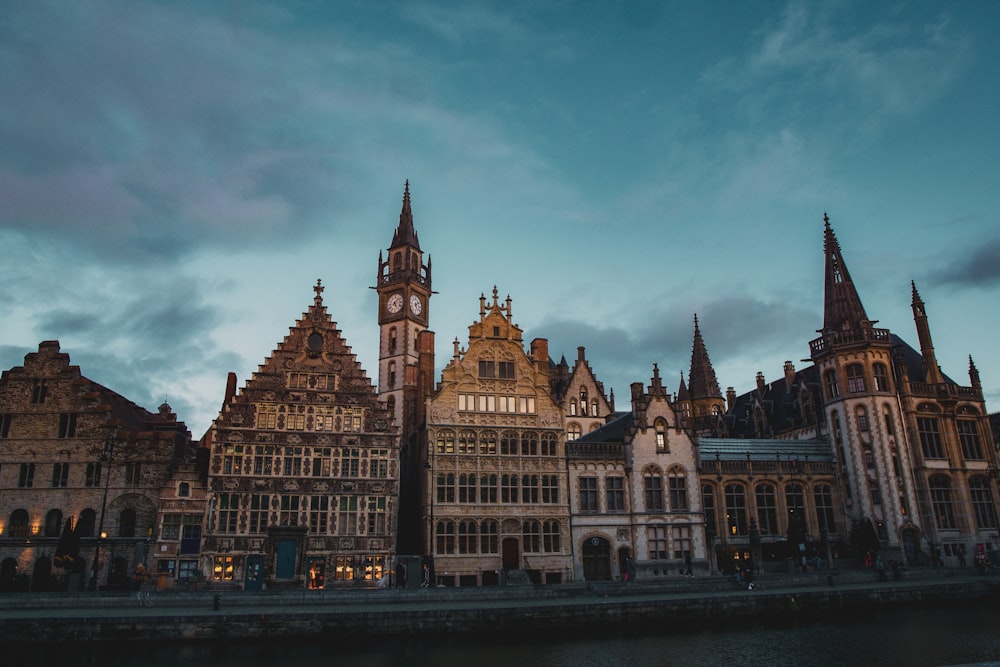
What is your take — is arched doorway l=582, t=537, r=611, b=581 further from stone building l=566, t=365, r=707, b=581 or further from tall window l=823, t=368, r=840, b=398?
tall window l=823, t=368, r=840, b=398

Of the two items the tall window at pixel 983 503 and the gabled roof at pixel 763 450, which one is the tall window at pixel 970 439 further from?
the gabled roof at pixel 763 450

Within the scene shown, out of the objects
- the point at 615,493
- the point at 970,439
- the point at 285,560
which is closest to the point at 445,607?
the point at 285,560

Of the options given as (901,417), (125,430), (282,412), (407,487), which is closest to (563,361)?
(407,487)

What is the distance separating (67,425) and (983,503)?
65.8 metres

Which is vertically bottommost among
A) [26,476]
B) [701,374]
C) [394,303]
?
[26,476]

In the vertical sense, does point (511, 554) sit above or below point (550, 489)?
below

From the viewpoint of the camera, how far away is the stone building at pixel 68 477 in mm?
41250

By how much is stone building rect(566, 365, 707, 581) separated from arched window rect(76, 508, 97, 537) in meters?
29.5

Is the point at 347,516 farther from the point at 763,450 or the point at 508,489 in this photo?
the point at 763,450

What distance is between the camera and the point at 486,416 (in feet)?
158

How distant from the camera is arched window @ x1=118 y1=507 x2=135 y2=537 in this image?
42.4 m

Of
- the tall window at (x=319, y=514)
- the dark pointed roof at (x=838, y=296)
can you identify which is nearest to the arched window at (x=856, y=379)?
the dark pointed roof at (x=838, y=296)

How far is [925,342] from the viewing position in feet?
193

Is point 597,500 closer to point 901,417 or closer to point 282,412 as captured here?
point 282,412
